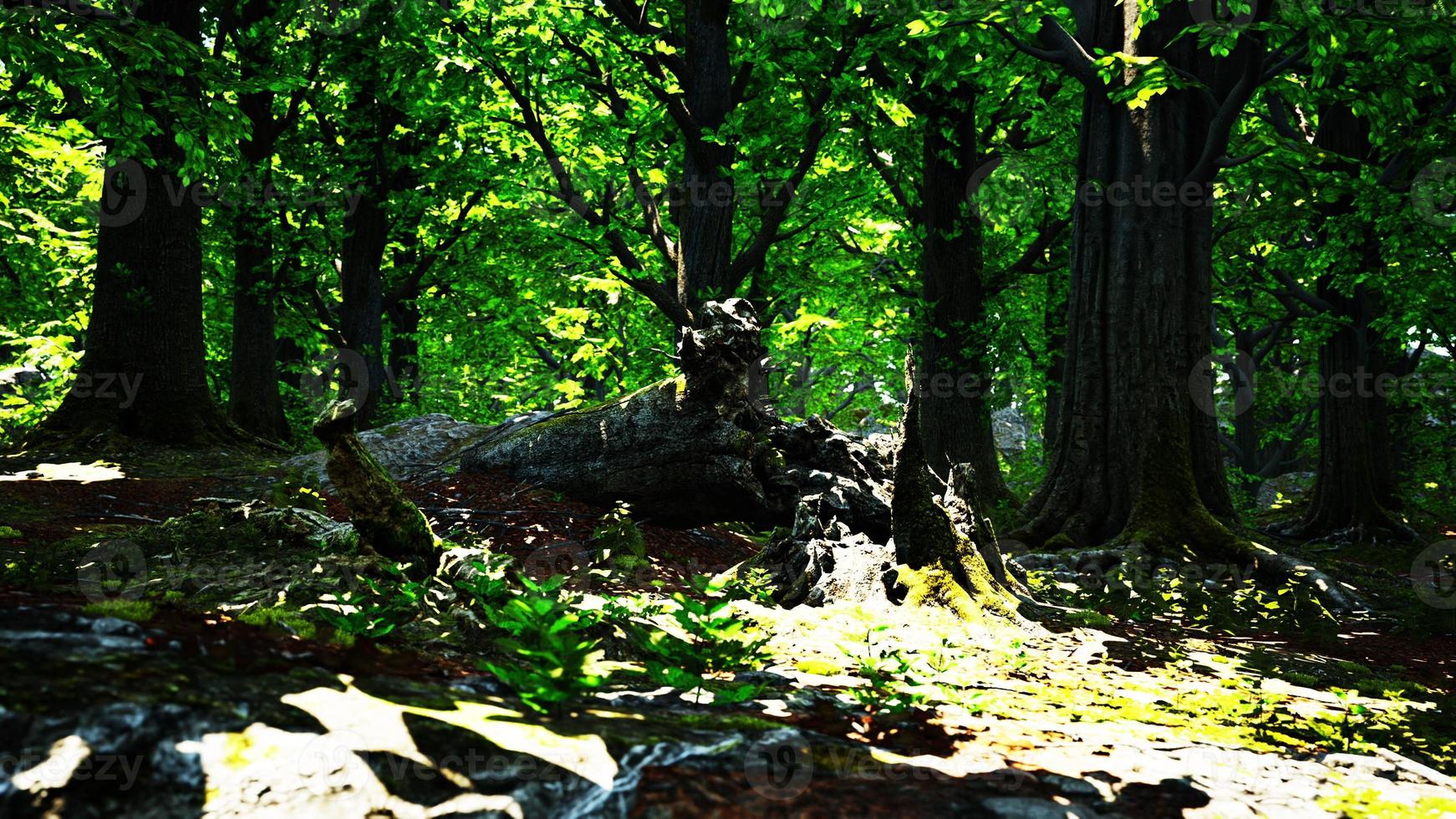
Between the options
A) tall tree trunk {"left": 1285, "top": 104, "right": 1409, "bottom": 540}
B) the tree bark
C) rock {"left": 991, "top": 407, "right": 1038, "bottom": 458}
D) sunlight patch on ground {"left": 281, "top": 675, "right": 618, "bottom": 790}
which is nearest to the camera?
sunlight patch on ground {"left": 281, "top": 675, "right": 618, "bottom": 790}

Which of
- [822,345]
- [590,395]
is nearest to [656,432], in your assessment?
[822,345]

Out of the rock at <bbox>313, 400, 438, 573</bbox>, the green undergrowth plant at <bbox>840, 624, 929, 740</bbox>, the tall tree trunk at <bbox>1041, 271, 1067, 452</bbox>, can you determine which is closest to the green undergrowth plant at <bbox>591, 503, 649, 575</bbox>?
the rock at <bbox>313, 400, 438, 573</bbox>

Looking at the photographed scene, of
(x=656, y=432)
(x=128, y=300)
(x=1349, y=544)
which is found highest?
(x=128, y=300)

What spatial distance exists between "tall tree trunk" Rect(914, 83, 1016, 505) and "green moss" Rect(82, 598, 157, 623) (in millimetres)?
12385

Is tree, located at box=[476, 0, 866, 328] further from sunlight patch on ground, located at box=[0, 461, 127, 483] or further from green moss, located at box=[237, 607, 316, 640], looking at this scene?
green moss, located at box=[237, 607, 316, 640]

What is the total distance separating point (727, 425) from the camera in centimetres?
855

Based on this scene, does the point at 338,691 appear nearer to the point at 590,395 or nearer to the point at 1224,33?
the point at 1224,33

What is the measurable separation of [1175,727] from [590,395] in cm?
2716

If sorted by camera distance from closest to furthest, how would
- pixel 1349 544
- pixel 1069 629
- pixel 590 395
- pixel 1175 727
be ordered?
pixel 1175 727 < pixel 1069 629 < pixel 1349 544 < pixel 590 395

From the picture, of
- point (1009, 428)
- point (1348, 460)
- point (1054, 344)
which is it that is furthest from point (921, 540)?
point (1009, 428)

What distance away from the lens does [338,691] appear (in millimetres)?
2629

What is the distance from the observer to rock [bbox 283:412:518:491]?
9.60m

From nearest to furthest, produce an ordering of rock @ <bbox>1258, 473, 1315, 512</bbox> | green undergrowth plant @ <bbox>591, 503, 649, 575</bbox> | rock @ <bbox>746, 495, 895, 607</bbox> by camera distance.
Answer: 1. rock @ <bbox>746, 495, 895, 607</bbox>
2. green undergrowth plant @ <bbox>591, 503, 649, 575</bbox>
3. rock @ <bbox>1258, 473, 1315, 512</bbox>

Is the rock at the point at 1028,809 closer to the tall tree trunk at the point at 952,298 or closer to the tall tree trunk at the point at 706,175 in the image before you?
the tall tree trunk at the point at 706,175
